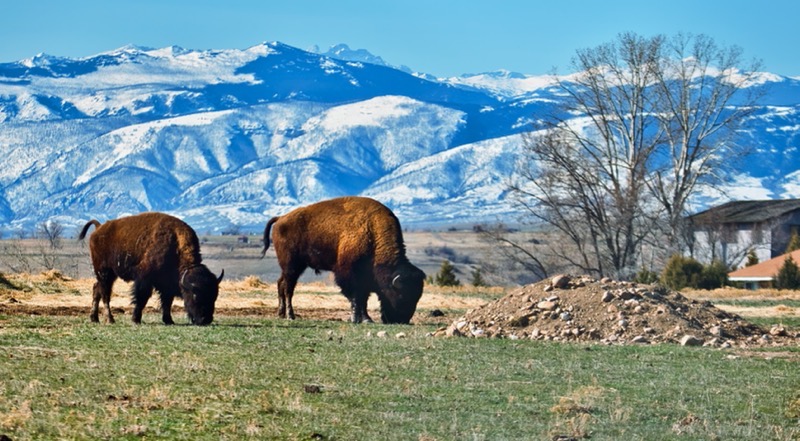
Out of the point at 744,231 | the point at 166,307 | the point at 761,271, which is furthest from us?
the point at 744,231

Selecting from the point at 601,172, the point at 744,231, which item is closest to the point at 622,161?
the point at 601,172

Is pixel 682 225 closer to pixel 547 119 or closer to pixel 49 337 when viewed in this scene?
pixel 547 119

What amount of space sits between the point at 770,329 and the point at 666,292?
7.18ft

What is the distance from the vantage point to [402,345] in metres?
23.3

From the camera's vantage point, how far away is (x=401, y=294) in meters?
29.5

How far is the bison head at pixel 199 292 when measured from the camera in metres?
26.4

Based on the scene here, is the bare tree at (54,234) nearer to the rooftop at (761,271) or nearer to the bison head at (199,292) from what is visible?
the rooftop at (761,271)

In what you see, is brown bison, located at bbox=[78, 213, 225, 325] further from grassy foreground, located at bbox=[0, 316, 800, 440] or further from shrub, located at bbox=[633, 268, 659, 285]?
shrub, located at bbox=[633, 268, 659, 285]

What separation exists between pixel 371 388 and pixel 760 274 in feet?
194

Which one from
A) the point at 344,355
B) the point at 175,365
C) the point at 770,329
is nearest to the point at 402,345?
the point at 344,355

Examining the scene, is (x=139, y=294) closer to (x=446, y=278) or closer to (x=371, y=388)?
(x=371, y=388)

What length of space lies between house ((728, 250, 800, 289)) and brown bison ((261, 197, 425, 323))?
1690 inches

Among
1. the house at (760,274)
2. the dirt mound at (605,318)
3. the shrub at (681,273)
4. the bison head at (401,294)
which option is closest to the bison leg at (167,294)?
the bison head at (401,294)

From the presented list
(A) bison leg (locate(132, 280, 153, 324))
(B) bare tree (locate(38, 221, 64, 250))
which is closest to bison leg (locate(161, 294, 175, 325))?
(A) bison leg (locate(132, 280, 153, 324))
